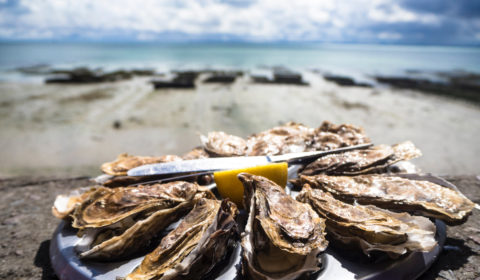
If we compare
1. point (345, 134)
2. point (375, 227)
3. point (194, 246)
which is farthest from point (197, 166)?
point (345, 134)

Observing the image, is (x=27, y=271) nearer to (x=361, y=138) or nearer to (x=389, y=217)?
(x=389, y=217)

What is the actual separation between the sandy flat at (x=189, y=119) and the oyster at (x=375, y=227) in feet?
13.8

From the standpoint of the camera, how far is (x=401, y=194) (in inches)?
67.2

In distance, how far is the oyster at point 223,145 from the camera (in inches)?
89.7

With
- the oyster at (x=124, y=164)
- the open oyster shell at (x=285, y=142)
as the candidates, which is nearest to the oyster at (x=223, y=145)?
the open oyster shell at (x=285, y=142)

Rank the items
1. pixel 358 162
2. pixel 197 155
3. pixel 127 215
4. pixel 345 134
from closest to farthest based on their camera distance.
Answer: pixel 127 215, pixel 358 162, pixel 197 155, pixel 345 134

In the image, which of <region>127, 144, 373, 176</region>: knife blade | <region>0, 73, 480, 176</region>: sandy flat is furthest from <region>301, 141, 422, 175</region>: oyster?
<region>0, 73, 480, 176</region>: sandy flat

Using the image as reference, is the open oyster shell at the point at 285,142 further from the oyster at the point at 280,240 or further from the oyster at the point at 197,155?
the oyster at the point at 280,240

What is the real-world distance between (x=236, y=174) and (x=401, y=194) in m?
1.02

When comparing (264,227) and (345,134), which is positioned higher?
(345,134)

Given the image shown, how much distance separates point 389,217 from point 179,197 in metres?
1.20

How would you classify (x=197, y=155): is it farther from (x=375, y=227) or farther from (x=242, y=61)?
(x=242, y=61)

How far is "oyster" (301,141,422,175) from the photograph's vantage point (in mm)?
2076

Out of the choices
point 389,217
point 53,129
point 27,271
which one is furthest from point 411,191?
point 53,129
